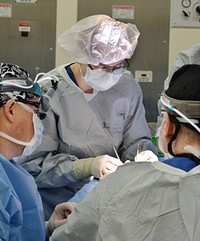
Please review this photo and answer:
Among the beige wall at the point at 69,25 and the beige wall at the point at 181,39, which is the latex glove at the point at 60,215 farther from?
the beige wall at the point at 181,39

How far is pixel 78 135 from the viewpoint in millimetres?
1815

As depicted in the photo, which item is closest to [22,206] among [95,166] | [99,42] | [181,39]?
[95,166]

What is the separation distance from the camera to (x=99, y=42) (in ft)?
5.96

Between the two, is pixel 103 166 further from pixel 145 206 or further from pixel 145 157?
pixel 145 206

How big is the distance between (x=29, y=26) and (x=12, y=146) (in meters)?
1.73

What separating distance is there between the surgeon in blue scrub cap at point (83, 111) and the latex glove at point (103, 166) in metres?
0.06

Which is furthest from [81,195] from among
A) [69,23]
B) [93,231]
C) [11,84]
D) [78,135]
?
[69,23]

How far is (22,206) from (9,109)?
0.32 metres

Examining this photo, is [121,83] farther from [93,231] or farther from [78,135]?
[93,231]

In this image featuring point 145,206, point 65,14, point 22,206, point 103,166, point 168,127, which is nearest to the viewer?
point 145,206

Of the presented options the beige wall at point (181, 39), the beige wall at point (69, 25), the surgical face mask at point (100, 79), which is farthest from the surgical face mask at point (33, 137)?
the beige wall at point (181, 39)

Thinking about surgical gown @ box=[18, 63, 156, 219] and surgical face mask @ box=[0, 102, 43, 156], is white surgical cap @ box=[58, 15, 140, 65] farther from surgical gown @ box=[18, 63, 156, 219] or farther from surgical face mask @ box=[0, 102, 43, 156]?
surgical face mask @ box=[0, 102, 43, 156]

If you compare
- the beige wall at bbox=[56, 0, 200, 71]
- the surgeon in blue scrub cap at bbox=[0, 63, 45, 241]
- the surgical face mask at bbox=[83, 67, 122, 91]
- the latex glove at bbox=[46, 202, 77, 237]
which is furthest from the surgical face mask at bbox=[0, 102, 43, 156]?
the beige wall at bbox=[56, 0, 200, 71]

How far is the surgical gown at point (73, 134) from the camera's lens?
1.76 meters
